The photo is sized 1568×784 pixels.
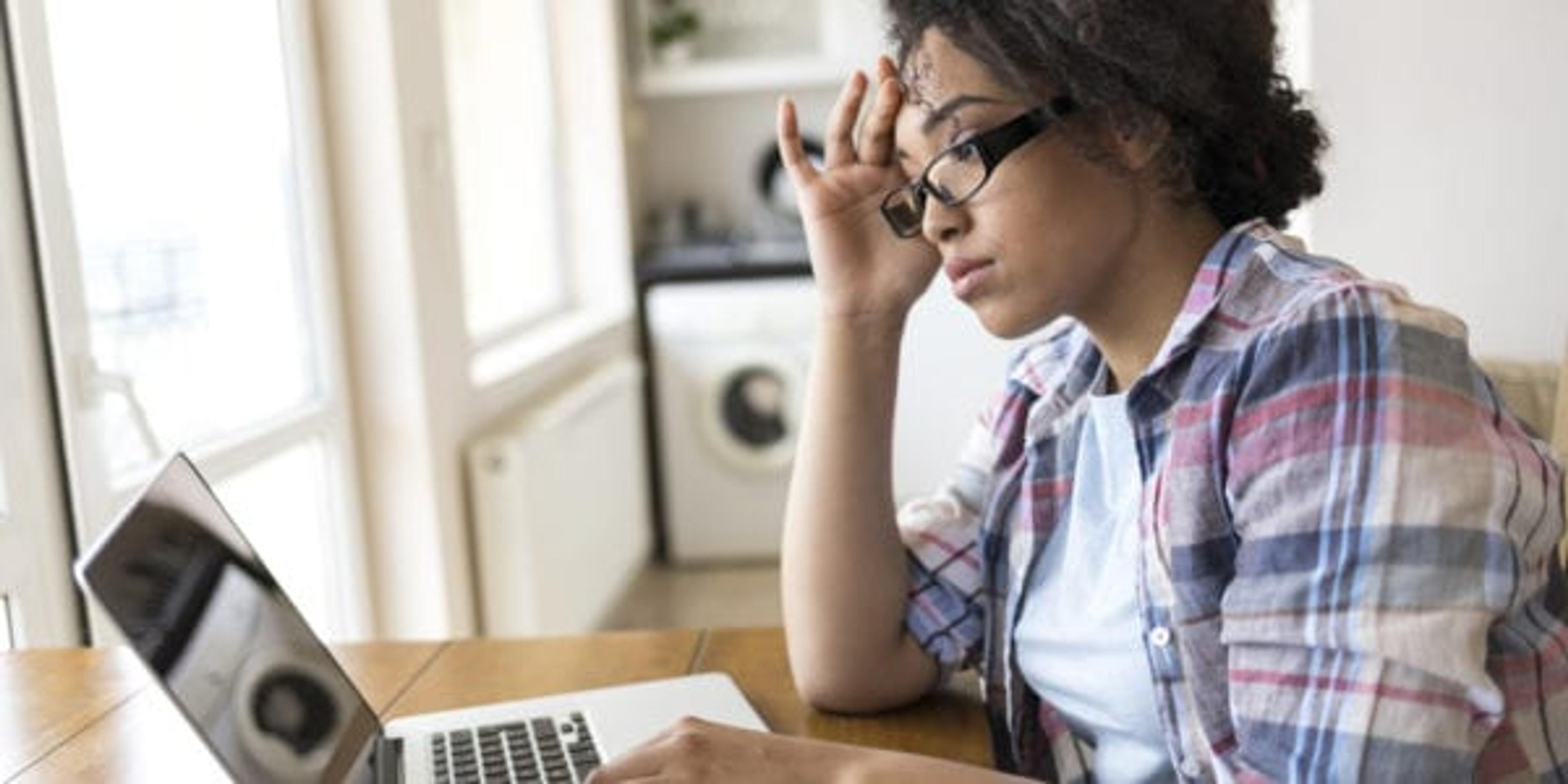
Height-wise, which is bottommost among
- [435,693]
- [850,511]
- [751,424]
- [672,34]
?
[751,424]

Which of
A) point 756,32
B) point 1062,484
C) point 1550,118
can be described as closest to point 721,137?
point 756,32

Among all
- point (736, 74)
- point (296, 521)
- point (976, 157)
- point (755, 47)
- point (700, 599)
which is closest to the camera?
point (976, 157)

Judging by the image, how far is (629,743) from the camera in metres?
1.04

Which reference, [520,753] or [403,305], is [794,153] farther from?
[403,305]

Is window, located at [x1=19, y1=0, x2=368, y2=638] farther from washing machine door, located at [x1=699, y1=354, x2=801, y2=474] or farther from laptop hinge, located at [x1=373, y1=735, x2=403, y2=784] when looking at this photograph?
washing machine door, located at [x1=699, y1=354, x2=801, y2=474]

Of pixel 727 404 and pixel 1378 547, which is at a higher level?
pixel 1378 547

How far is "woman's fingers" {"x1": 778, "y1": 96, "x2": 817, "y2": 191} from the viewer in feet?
4.19

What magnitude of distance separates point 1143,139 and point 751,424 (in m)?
3.36

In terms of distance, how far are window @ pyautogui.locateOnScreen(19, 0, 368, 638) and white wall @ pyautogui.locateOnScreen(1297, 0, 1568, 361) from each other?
1.50 meters

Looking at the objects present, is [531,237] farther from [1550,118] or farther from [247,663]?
[247,663]

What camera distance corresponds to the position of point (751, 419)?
4.34 m

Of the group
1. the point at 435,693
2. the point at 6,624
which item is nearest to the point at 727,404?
the point at 6,624

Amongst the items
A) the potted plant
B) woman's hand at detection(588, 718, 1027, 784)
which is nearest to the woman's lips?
woman's hand at detection(588, 718, 1027, 784)

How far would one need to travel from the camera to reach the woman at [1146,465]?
785 mm
